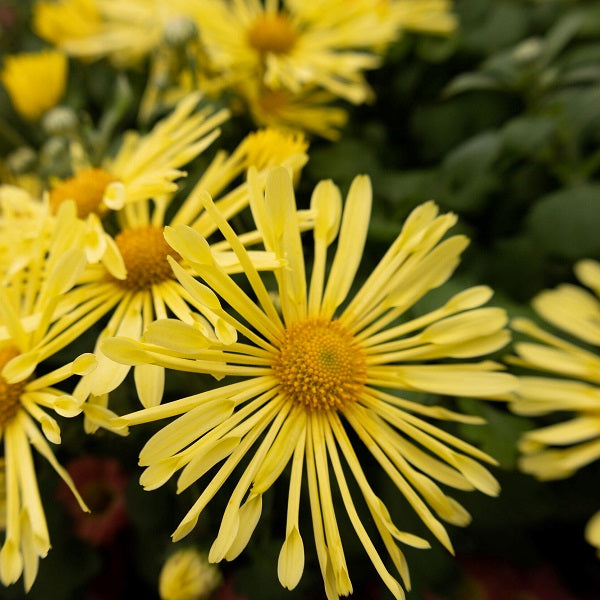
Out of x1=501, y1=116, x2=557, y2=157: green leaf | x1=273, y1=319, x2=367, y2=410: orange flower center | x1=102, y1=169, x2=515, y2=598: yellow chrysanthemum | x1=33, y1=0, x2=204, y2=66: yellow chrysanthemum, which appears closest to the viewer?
x1=102, y1=169, x2=515, y2=598: yellow chrysanthemum

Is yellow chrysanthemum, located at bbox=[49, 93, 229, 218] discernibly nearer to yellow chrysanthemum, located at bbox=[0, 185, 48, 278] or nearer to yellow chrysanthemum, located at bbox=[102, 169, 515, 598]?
yellow chrysanthemum, located at bbox=[0, 185, 48, 278]

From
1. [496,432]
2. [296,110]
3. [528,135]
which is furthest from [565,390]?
[296,110]

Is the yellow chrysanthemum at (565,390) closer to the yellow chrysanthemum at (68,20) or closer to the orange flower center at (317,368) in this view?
the orange flower center at (317,368)

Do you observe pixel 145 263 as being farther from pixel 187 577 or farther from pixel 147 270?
pixel 187 577

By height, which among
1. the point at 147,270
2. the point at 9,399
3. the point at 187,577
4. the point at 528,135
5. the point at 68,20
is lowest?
the point at 187,577

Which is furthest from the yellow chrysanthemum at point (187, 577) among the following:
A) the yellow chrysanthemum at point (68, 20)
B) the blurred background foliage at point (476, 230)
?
the yellow chrysanthemum at point (68, 20)

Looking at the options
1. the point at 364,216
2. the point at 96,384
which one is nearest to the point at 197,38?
the point at 364,216

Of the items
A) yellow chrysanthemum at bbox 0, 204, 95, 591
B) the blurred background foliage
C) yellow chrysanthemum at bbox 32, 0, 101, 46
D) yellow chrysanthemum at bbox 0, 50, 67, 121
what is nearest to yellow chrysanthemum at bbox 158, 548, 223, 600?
the blurred background foliage
